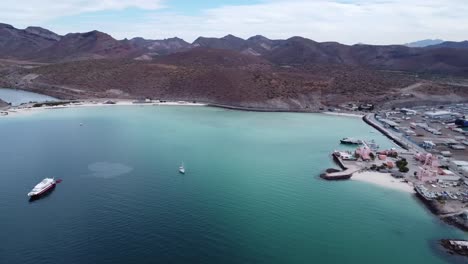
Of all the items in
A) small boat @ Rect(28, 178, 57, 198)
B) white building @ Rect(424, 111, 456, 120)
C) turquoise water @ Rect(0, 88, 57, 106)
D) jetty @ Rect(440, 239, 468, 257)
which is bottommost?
jetty @ Rect(440, 239, 468, 257)

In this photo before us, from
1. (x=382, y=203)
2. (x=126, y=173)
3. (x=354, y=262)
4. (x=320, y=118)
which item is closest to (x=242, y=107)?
(x=320, y=118)

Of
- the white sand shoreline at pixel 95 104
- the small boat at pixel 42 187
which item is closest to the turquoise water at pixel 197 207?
the small boat at pixel 42 187

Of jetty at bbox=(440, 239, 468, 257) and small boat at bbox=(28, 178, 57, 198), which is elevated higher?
small boat at bbox=(28, 178, 57, 198)

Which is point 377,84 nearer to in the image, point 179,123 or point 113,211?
point 179,123

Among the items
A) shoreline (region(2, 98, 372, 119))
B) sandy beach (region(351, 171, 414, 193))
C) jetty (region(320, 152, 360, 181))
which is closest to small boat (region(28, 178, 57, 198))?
jetty (region(320, 152, 360, 181))

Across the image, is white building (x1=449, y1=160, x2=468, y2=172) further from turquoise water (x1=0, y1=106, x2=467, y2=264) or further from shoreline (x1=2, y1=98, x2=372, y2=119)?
shoreline (x1=2, y1=98, x2=372, y2=119)

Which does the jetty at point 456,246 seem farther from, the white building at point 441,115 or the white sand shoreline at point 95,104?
the white sand shoreline at point 95,104
